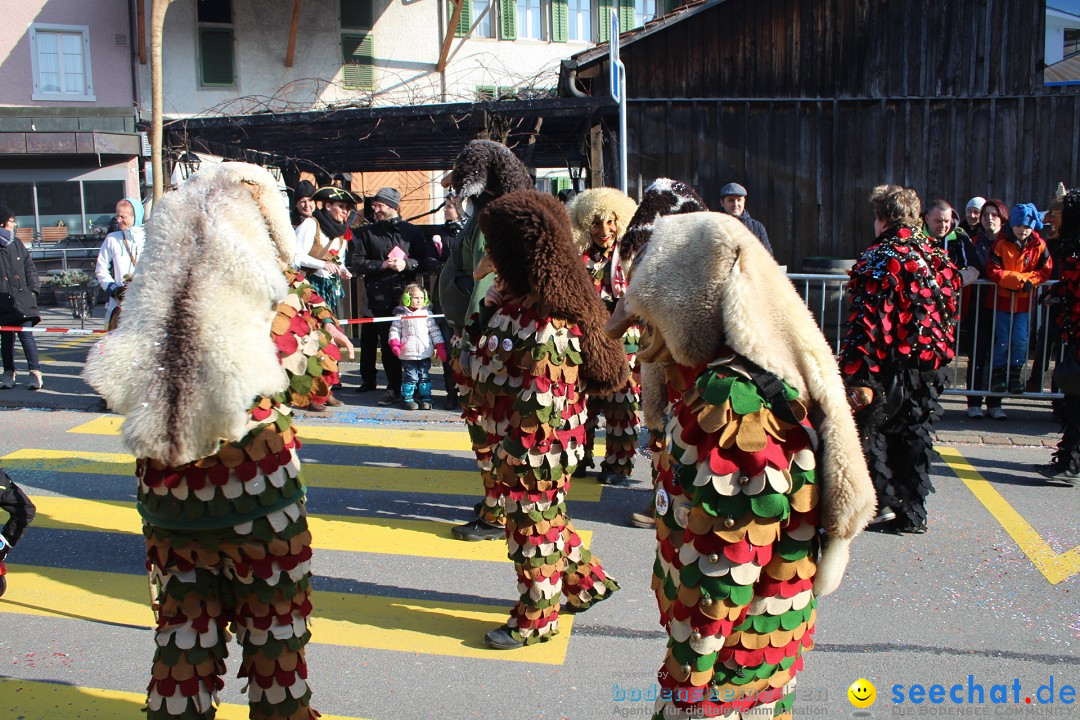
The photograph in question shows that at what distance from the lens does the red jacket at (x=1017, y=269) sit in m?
8.14

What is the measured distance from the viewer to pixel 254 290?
2.72 m

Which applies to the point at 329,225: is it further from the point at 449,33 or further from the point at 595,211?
the point at 449,33

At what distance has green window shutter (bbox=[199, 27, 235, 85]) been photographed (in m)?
22.6

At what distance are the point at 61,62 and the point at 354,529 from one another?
2121 centimetres

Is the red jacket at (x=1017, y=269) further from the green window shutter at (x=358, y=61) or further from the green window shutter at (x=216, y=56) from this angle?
the green window shutter at (x=216, y=56)

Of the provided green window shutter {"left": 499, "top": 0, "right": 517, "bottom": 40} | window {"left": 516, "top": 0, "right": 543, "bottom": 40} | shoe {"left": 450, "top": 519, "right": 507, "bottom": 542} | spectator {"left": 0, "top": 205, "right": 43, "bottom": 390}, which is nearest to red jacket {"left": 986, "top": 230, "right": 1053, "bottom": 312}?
shoe {"left": 450, "top": 519, "right": 507, "bottom": 542}

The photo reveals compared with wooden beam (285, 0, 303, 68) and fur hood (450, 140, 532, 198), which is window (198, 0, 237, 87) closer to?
wooden beam (285, 0, 303, 68)

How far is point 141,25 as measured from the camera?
22031 millimetres

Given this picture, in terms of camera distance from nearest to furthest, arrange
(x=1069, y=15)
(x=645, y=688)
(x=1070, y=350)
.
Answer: (x=645, y=688), (x=1070, y=350), (x=1069, y=15)

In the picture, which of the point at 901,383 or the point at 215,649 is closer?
the point at 215,649

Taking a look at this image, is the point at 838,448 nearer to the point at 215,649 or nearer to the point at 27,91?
the point at 215,649

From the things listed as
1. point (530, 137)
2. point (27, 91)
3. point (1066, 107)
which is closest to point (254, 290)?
point (530, 137)

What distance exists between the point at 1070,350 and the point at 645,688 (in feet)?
14.0

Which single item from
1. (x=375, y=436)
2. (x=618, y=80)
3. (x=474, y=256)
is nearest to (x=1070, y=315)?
(x=474, y=256)
